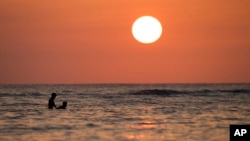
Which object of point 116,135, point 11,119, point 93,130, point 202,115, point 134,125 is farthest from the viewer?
point 202,115

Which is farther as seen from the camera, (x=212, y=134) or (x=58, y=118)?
(x=58, y=118)

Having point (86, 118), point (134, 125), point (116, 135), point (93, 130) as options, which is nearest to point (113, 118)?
point (86, 118)

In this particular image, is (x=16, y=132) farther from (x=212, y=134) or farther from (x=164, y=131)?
(x=212, y=134)

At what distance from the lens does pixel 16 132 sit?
2375cm

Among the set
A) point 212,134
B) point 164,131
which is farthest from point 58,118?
point 212,134

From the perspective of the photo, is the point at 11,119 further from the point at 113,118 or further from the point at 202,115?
the point at 202,115

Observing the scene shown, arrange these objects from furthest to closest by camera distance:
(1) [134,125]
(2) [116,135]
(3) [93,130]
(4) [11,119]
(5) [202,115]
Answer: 1. (5) [202,115]
2. (4) [11,119]
3. (1) [134,125]
4. (3) [93,130]
5. (2) [116,135]

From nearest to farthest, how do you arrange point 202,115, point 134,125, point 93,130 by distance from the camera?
point 93,130 → point 134,125 → point 202,115

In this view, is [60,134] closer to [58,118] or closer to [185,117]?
[58,118]

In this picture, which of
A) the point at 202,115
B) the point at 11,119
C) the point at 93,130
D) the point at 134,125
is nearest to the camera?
the point at 93,130

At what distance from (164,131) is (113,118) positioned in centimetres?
658

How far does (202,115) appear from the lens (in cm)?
3197

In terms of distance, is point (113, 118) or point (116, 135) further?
point (113, 118)

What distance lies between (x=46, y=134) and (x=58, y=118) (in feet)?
22.2
